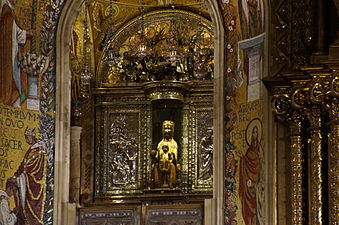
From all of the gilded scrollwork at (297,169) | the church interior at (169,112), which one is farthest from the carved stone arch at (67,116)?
the gilded scrollwork at (297,169)

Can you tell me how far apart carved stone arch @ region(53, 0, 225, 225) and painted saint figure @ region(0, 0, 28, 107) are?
2.36 ft

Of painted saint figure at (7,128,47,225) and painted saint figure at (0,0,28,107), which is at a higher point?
painted saint figure at (0,0,28,107)

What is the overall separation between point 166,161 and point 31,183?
4796 mm

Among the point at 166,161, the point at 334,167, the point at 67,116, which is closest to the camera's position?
the point at 334,167

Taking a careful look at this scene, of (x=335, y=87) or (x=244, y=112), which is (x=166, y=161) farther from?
(x=335, y=87)

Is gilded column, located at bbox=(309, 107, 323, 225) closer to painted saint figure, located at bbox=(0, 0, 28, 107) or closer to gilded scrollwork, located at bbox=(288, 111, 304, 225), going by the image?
gilded scrollwork, located at bbox=(288, 111, 304, 225)

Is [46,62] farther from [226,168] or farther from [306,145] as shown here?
[306,145]

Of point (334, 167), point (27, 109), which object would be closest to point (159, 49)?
point (27, 109)

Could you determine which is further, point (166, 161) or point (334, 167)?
point (166, 161)

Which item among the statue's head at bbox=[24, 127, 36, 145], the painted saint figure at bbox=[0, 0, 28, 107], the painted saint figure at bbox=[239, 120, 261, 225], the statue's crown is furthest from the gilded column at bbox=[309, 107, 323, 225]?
the statue's crown

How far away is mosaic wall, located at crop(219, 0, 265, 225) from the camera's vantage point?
18266 mm

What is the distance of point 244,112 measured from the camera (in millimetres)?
18781

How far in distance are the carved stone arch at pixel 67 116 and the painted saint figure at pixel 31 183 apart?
25cm

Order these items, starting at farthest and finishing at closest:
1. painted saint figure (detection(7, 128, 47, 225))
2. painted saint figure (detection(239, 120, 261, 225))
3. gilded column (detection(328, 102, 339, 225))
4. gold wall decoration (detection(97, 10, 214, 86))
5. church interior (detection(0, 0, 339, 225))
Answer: gold wall decoration (detection(97, 10, 214, 86))
painted saint figure (detection(7, 128, 47, 225))
painted saint figure (detection(239, 120, 261, 225))
church interior (detection(0, 0, 339, 225))
gilded column (detection(328, 102, 339, 225))
